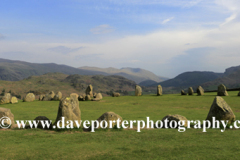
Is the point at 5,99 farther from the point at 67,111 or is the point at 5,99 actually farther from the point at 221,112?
the point at 221,112

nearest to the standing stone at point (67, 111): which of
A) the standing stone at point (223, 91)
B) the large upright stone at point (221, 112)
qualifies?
the large upright stone at point (221, 112)

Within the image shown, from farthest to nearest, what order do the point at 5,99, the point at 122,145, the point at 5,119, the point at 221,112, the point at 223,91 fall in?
the point at 223,91
the point at 5,99
the point at 5,119
the point at 221,112
the point at 122,145

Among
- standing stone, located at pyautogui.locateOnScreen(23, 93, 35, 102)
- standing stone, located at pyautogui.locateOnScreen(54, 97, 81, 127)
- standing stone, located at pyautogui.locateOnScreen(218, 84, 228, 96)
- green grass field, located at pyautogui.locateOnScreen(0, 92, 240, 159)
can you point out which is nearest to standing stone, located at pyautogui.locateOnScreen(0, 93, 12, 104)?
standing stone, located at pyautogui.locateOnScreen(23, 93, 35, 102)

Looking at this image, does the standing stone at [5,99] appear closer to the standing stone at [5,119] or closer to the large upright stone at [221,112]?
the standing stone at [5,119]

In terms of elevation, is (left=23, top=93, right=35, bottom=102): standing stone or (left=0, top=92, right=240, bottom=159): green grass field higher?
(left=23, top=93, right=35, bottom=102): standing stone

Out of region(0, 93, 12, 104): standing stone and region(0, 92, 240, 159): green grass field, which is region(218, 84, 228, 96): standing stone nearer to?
region(0, 92, 240, 159): green grass field

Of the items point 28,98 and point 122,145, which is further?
point 28,98

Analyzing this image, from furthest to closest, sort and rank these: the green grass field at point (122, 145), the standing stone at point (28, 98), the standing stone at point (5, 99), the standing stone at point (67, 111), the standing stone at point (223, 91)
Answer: the standing stone at point (28, 98) < the standing stone at point (223, 91) < the standing stone at point (5, 99) < the standing stone at point (67, 111) < the green grass field at point (122, 145)

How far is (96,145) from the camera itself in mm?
9023

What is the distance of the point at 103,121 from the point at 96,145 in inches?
132

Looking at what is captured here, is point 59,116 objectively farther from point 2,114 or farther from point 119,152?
point 119,152

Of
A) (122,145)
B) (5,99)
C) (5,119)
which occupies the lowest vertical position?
(122,145)

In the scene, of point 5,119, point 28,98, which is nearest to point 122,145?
point 5,119

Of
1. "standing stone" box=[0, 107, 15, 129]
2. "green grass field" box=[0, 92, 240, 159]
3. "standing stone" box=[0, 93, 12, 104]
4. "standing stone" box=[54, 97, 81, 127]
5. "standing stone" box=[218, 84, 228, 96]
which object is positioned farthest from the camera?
"standing stone" box=[218, 84, 228, 96]
